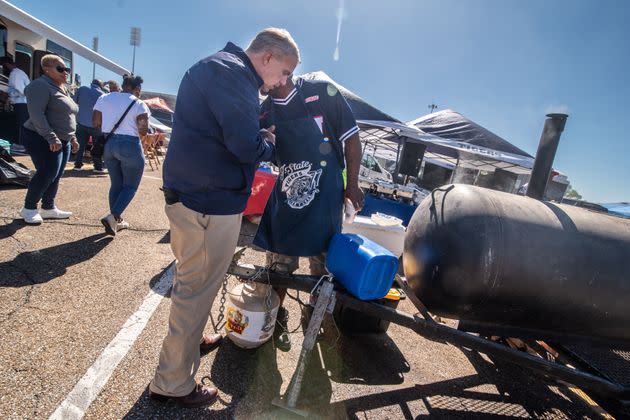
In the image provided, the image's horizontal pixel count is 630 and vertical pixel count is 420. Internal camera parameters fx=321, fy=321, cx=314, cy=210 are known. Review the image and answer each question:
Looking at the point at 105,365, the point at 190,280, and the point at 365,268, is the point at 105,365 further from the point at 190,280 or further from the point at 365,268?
the point at 365,268

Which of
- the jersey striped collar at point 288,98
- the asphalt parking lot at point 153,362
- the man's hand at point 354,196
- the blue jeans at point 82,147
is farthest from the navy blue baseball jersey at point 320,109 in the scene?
the blue jeans at point 82,147

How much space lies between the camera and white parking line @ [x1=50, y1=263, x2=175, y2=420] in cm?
175

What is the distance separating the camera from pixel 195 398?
1928mm

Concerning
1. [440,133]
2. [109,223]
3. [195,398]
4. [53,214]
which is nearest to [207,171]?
[195,398]

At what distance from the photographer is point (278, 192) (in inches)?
98.2

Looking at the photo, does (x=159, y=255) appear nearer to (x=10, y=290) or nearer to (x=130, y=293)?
(x=130, y=293)

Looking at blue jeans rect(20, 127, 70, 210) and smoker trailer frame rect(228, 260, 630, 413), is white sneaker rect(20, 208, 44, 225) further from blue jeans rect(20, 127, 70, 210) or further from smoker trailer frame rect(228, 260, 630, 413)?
smoker trailer frame rect(228, 260, 630, 413)

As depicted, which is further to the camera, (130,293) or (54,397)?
(130,293)

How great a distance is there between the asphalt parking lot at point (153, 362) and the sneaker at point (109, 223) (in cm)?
15

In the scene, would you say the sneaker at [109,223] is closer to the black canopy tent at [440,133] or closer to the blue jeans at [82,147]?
the blue jeans at [82,147]

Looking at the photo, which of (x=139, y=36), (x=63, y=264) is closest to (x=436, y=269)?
(x=63, y=264)

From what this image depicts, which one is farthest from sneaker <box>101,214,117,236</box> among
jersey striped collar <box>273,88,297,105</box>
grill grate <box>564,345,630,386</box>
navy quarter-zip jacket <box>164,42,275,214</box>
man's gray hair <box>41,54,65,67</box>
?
grill grate <box>564,345,630,386</box>

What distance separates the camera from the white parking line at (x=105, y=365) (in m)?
1.75

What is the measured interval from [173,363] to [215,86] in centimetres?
154
